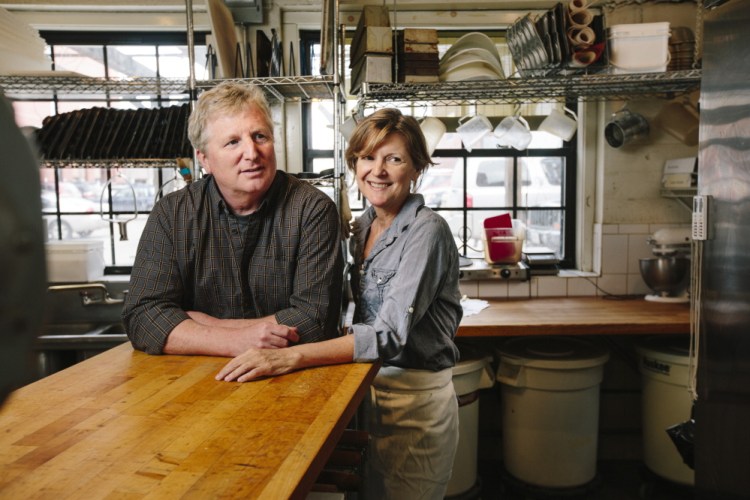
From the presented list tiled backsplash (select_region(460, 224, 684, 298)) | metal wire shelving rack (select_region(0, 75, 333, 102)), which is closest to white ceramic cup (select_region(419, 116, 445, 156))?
metal wire shelving rack (select_region(0, 75, 333, 102))

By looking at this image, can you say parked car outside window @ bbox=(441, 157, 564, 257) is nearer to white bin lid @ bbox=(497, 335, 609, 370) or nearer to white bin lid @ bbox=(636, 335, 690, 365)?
white bin lid @ bbox=(497, 335, 609, 370)

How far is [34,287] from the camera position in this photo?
0.32 m

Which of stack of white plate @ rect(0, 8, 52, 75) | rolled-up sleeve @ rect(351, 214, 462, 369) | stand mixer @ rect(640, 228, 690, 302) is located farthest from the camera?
stand mixer @ rect(640, 228, 690, 302)

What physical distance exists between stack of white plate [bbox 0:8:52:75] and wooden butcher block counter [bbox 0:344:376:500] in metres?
2.06

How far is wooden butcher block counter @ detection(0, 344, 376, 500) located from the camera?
79 centimetres

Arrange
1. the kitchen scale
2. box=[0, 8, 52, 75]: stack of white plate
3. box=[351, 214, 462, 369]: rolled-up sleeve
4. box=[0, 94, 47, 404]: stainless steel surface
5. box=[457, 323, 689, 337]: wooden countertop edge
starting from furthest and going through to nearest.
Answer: the kitchen scale
box=[0, 8, 52, 75]: stack of white plate
box=[457, 323, 689, 337]: wooden countertop edge
box=[351, 214, 462, 369]: rolled-up sleeve
box=[0, 94, 47, 404]: stainless steel surface

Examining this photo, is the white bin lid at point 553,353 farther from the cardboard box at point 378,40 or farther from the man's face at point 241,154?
the man's face at point 241,154

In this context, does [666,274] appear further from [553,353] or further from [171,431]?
[171,431]

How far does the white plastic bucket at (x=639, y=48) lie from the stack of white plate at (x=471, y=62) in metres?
0.55

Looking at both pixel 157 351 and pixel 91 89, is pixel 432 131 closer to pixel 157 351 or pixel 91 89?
pixel 91 89

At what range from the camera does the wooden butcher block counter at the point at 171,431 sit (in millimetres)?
791

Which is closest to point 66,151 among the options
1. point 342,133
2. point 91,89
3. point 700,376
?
point 91,89

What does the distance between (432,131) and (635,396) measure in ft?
6.37

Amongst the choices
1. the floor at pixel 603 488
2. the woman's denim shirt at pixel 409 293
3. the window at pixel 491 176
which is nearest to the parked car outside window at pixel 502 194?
the window at pixel 491 176
